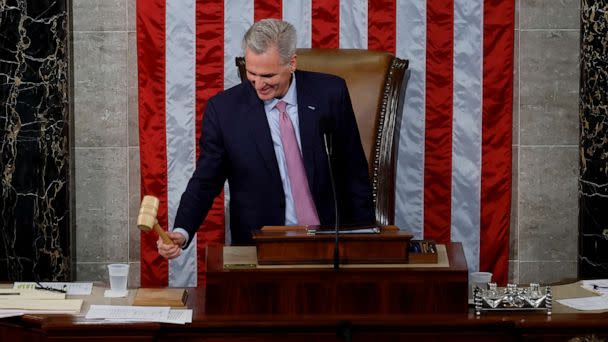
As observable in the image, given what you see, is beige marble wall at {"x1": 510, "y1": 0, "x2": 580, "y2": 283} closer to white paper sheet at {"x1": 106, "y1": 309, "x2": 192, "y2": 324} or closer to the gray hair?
the gray hair

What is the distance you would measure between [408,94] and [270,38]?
1.72 metres

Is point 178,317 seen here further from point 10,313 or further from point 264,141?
point 264,141

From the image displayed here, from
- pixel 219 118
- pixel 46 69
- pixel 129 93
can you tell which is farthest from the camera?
pixel 129 93

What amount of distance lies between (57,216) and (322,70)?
155cm

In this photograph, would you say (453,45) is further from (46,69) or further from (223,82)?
(46,69)

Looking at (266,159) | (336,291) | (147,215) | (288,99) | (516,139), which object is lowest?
(336,291)

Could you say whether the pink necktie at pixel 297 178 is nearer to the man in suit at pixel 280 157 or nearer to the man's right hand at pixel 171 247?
the man in suit at pixel 280 157

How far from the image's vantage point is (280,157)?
4055 mm

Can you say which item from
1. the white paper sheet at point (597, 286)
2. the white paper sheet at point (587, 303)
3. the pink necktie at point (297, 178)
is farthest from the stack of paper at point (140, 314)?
the white paper sheet at point (597, 286)

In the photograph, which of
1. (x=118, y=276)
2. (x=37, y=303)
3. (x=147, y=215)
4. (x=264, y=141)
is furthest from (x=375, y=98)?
(x=37, y=303)

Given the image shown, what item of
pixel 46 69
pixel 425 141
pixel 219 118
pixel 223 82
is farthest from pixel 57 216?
pixel 425 141

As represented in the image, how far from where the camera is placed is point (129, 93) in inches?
213

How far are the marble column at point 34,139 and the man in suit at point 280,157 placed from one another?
1338 mm

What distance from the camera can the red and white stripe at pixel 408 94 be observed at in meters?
5.27
